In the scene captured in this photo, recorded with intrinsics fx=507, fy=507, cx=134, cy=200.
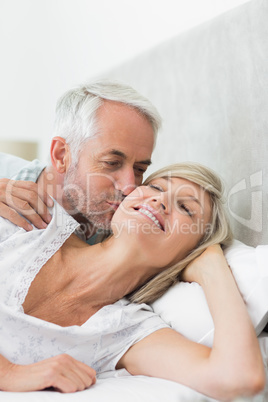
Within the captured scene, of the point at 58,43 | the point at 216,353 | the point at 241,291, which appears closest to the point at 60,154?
the point at 241,291

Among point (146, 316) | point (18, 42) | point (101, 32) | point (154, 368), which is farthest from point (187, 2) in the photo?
point (18, 42)

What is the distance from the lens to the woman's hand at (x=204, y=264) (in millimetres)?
1629

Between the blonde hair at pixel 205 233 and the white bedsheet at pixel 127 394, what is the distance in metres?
0.40

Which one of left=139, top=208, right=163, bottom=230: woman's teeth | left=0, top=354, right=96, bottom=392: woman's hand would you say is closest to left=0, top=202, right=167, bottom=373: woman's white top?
left=0, top=354, right=96, bottom=392: woman's hand

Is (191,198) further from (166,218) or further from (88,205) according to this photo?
(88,205)

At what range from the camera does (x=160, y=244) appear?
1.68m

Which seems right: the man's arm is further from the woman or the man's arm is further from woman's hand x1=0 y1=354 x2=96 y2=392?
woman's hand x1=0 y1=354 x2=96 y2=392

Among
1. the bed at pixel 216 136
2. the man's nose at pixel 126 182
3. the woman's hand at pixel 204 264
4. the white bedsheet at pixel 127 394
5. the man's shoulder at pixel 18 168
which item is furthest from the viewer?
the man's shoulder at pixel 18 168

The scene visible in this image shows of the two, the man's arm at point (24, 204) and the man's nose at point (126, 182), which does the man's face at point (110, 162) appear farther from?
the man's arm at point (24, 204)

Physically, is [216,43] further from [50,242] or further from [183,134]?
[50,242]

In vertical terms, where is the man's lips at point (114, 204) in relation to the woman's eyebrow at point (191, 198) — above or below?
below

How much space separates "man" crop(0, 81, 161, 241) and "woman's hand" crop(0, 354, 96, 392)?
59 centimetres

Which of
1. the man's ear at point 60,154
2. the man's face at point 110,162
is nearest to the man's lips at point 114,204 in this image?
the man's face at point 110,162

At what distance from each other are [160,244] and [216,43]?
1.04 m
